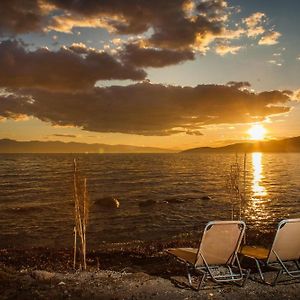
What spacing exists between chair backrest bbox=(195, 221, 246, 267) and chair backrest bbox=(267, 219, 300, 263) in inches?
29.2

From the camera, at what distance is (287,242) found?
25.6 ft

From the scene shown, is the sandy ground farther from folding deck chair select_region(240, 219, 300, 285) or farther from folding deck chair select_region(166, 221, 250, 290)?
folding deck chair select_region(240, 219, 300, 285)

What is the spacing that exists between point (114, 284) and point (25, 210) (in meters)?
27.5

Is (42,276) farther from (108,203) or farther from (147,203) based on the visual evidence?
(147,203)

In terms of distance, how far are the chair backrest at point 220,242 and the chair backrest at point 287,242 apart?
0.74 meters

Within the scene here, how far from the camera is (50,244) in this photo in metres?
21.0

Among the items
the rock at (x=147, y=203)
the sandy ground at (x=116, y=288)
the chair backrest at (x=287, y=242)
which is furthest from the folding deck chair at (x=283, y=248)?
the rock at (x=147, y=203)

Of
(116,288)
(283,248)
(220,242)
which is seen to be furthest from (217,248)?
(116,288)

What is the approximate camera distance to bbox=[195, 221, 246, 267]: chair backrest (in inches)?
290

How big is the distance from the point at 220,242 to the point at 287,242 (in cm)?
141

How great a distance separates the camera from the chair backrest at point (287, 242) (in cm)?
754

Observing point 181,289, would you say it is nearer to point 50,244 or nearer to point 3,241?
point 50,244

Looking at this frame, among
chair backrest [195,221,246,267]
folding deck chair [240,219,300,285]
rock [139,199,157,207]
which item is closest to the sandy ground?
folding deck chair [240,219,300,285]

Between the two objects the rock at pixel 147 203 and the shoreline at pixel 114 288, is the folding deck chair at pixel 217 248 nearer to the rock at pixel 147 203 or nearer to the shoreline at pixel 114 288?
the shoreline at pixel 114 288
